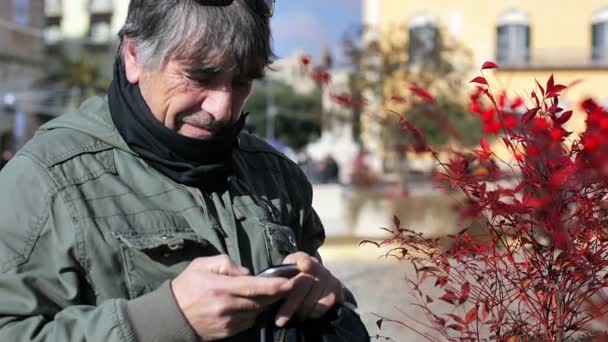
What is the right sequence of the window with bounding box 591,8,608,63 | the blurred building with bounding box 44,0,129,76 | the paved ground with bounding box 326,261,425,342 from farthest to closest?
the blurred building with bounding box 44,0,129,76 < the window with bounding box 591,8,608,63 < the paved ground with bounding box 326,261,425,342

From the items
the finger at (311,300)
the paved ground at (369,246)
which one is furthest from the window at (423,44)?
the finger at (311,300)

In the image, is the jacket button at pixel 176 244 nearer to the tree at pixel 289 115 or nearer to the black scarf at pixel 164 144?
the black scarf at pixel 164 144

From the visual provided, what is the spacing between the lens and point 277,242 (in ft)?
6.15

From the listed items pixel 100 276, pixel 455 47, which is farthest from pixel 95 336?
pixel 455 47

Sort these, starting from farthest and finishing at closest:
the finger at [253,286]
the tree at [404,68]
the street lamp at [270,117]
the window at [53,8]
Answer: the window at [53,8] < the street lamp at [270,117] < the tree at [404,68] < the finger at [253,286]

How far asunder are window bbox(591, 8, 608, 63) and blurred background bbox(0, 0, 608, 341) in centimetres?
4

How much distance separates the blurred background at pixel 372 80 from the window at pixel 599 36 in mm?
40

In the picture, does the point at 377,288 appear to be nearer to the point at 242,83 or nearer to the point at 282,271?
the point at 242,83

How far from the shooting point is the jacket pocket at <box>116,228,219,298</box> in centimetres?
167

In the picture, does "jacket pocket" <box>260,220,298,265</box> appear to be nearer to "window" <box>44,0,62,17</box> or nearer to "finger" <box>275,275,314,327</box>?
"finger" <box>275,275,314,327</box>

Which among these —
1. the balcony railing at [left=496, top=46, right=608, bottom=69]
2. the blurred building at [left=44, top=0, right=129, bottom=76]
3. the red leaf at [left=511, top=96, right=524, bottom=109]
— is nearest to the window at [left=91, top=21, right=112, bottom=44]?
the blurred building at [left=44, top=0, right=129, bottom=76]

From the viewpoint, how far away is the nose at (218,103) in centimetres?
179

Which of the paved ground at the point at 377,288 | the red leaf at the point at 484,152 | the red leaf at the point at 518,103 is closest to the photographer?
the red leaf at the point at 484,152

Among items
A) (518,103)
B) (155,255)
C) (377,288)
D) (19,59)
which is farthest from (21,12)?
(155,255)
